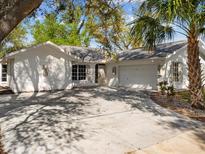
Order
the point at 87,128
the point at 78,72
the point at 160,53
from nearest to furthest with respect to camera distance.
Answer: the point at 87,128
the point at 160,53
the point at 78,72

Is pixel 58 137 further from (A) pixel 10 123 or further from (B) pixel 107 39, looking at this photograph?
(B) pixel 107 39

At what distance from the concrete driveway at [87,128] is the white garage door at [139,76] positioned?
985cm

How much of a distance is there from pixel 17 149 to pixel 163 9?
8.22 metres

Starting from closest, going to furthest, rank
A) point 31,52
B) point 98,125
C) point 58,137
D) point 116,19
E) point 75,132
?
point 58,137
point 75,132
point 98,125
point 116,19
point 31,52

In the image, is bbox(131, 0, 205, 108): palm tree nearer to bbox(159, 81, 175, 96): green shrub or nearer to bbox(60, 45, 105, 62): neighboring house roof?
bbox(159, 81, 175, 96): green shrub

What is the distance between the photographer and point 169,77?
2162cm

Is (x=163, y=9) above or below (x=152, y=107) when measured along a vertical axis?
above

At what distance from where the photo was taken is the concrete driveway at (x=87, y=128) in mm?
6789

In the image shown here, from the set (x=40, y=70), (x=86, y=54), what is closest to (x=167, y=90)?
(x=40, y=70)

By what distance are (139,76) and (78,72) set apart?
5995mm

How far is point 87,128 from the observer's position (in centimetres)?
→ 842

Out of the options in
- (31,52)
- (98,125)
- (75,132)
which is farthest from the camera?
(31,52)

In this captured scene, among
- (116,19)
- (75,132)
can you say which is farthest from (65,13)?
(75,132)

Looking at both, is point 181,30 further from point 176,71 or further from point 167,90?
point 176,71
